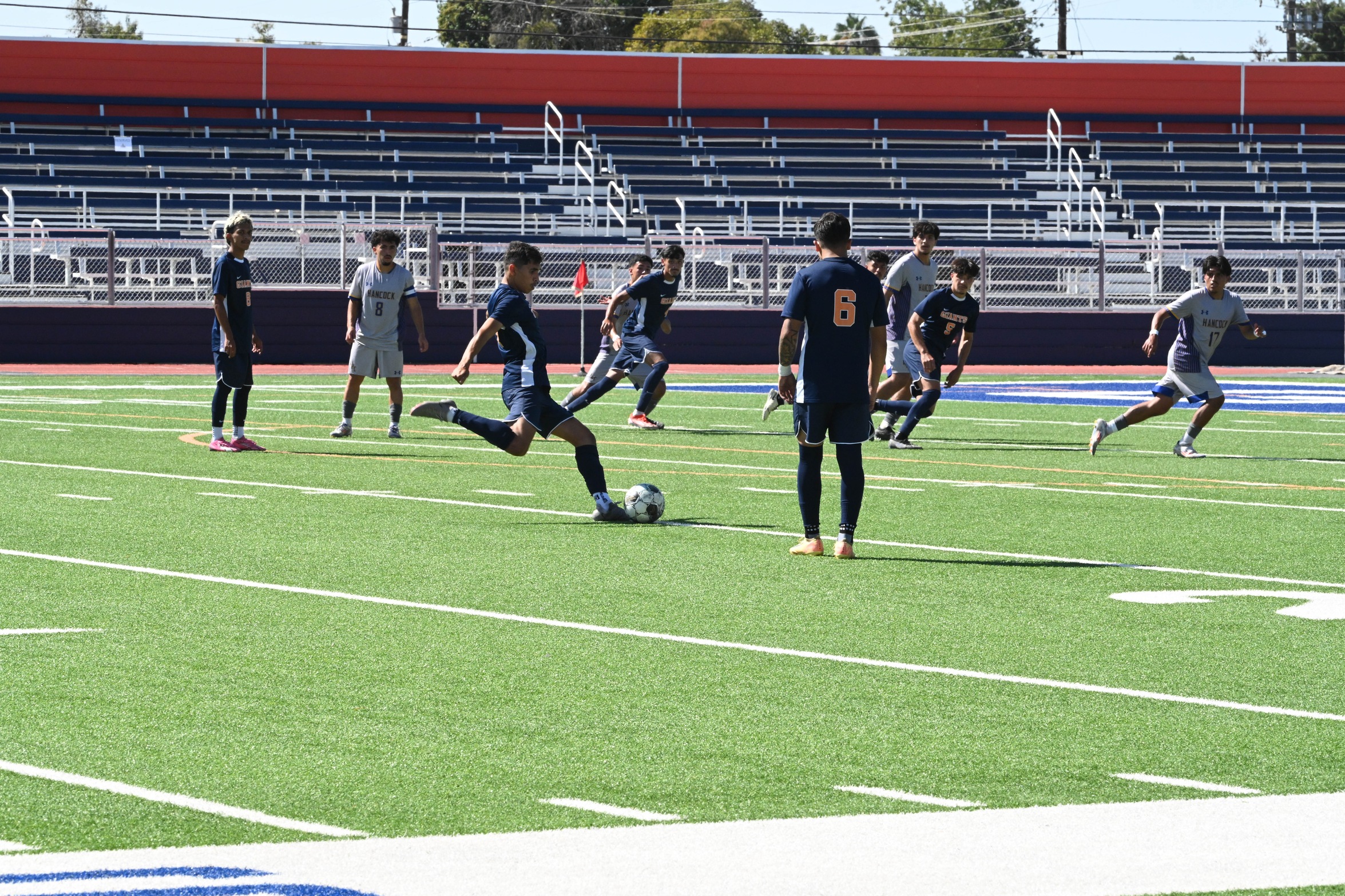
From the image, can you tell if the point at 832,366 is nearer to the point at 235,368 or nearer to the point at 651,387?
the point at 235,368

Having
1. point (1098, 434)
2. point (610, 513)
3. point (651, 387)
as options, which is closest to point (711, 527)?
point (610, 513)

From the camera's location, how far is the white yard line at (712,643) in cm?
682

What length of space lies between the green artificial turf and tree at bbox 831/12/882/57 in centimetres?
8069

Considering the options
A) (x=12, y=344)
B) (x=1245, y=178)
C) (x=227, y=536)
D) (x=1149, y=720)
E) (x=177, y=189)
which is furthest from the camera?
(x=1245, y=178)

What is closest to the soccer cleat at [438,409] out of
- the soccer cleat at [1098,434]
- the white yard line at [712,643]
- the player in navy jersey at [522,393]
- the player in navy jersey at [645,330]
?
the player in navy jersey at [522,393]

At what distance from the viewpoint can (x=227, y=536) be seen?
11.1 metres

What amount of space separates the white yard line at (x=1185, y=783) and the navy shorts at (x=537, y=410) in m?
6.90

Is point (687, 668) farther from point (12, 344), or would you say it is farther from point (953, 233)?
point (953, 233)

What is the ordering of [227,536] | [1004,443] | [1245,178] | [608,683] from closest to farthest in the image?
[608,683]
[227,536]
[1004,443]
[1245,178]

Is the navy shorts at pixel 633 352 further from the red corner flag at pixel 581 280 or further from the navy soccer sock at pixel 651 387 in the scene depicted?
the red corner flag at pixel 581 280

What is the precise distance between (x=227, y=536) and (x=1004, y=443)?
9.28m

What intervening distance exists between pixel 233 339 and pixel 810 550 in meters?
7.53

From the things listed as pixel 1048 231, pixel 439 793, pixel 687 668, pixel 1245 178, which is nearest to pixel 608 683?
pixel 687 668

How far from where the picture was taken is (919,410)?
17.7 meters
